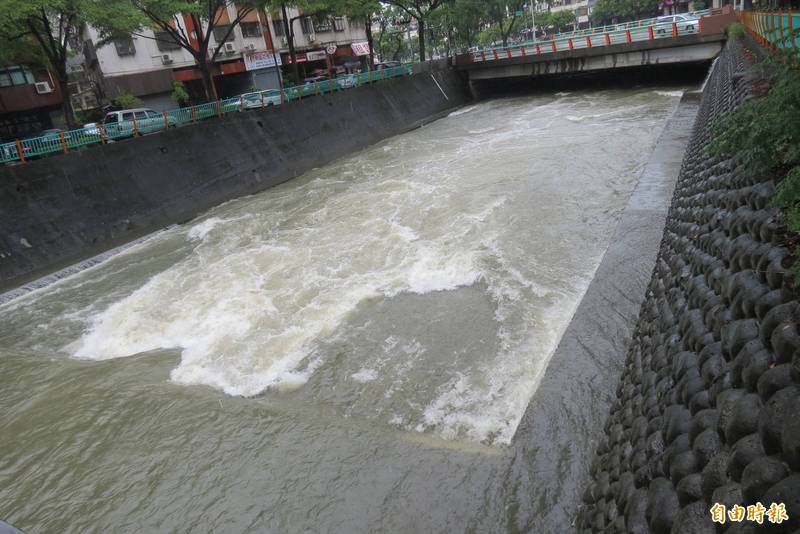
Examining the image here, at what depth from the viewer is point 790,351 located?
2713 millimetres

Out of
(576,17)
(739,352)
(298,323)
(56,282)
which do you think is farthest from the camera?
(576,17)

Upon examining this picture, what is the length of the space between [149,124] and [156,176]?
204 centimetres

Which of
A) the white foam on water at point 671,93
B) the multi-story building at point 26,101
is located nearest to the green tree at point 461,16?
the white foam on water at point 671,93

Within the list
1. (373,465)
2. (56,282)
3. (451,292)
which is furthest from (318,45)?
(373,465)

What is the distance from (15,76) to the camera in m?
27.5

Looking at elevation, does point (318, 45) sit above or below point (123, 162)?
above

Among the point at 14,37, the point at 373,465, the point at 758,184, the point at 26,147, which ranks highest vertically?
the point at 14,37

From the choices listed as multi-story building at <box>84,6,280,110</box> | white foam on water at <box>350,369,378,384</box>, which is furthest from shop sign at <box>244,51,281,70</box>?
white foam on water at <box>350,369,378,384</box>

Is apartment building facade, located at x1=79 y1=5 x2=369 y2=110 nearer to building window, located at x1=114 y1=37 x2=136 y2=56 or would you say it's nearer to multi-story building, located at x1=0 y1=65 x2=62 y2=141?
building window, located at x1=114 y1=37 x2=136 y2=56

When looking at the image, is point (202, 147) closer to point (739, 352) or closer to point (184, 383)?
point (184, 383)

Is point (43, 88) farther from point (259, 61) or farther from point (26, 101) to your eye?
point (259, 61)

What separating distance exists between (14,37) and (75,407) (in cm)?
1756

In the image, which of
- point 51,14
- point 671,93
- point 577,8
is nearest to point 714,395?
point 51,14

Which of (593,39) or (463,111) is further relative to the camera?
(463,111)
